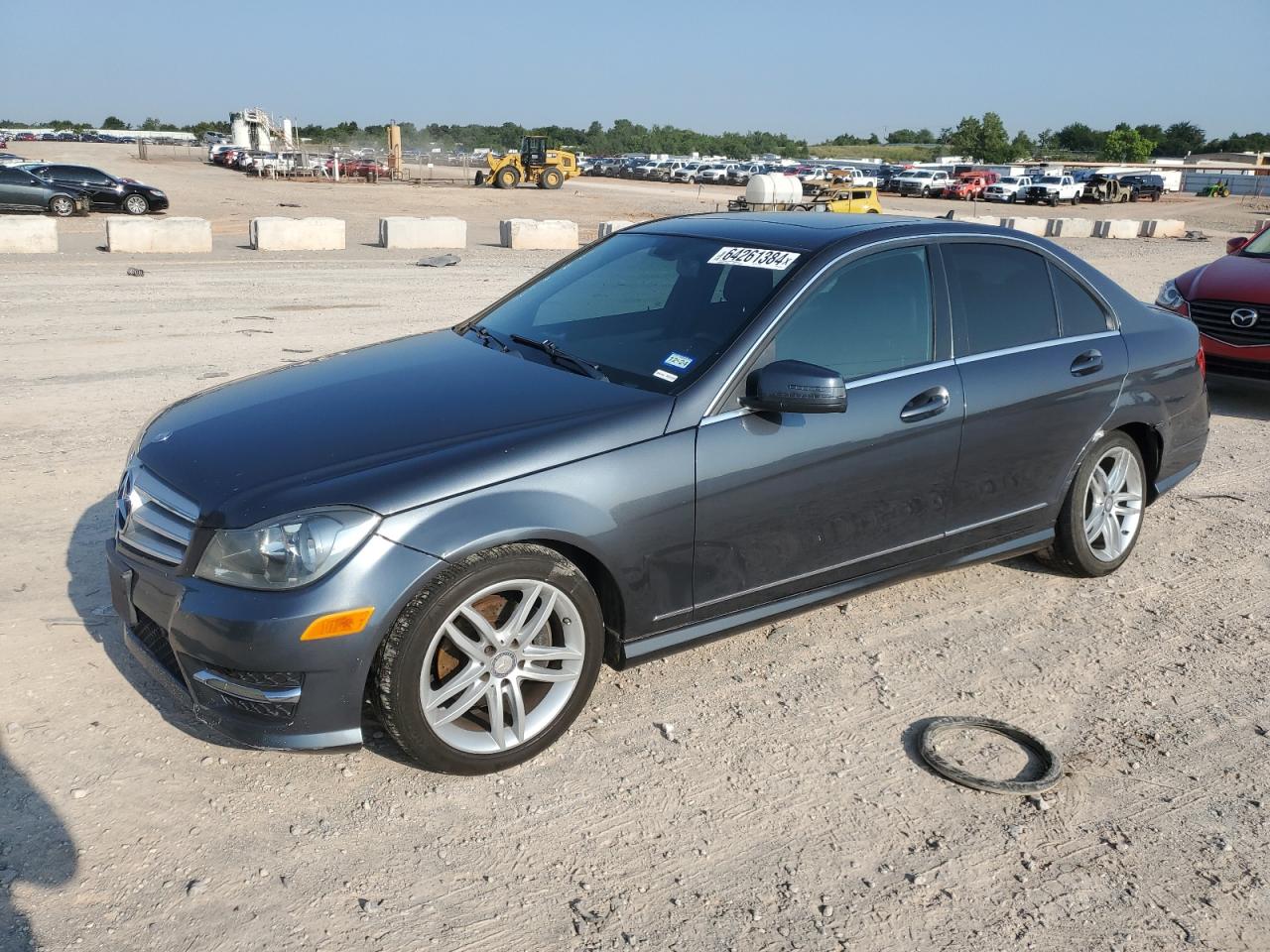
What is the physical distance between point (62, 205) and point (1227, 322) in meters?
27.4

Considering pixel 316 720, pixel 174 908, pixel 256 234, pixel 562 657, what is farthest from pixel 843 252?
pixel 256 234

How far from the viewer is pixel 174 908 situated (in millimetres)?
2758

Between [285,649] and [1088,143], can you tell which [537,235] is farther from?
[1088,143]

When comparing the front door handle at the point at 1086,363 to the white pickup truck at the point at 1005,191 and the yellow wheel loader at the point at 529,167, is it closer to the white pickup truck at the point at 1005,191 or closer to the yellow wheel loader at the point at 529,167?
the yellow wheel loader at the point at 529,167

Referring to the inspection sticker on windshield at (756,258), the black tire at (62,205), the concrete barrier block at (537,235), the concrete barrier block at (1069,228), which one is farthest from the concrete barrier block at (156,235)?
the concrete barrier block at (1069,228)

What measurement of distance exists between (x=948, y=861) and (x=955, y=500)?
1700mm

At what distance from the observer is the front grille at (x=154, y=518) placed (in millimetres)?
3236

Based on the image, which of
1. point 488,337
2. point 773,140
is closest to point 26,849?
point 488,337

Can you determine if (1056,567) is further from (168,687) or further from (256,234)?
(256,234)

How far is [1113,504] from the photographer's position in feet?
17.1

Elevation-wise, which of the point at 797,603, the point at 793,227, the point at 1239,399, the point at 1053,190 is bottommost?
the point at 1239,399

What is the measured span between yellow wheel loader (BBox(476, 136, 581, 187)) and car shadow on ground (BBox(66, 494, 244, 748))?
158 feet

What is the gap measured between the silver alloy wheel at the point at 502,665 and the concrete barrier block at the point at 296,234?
61.3ft

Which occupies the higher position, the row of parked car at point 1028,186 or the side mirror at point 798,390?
the row of parked car at point 1028,186
